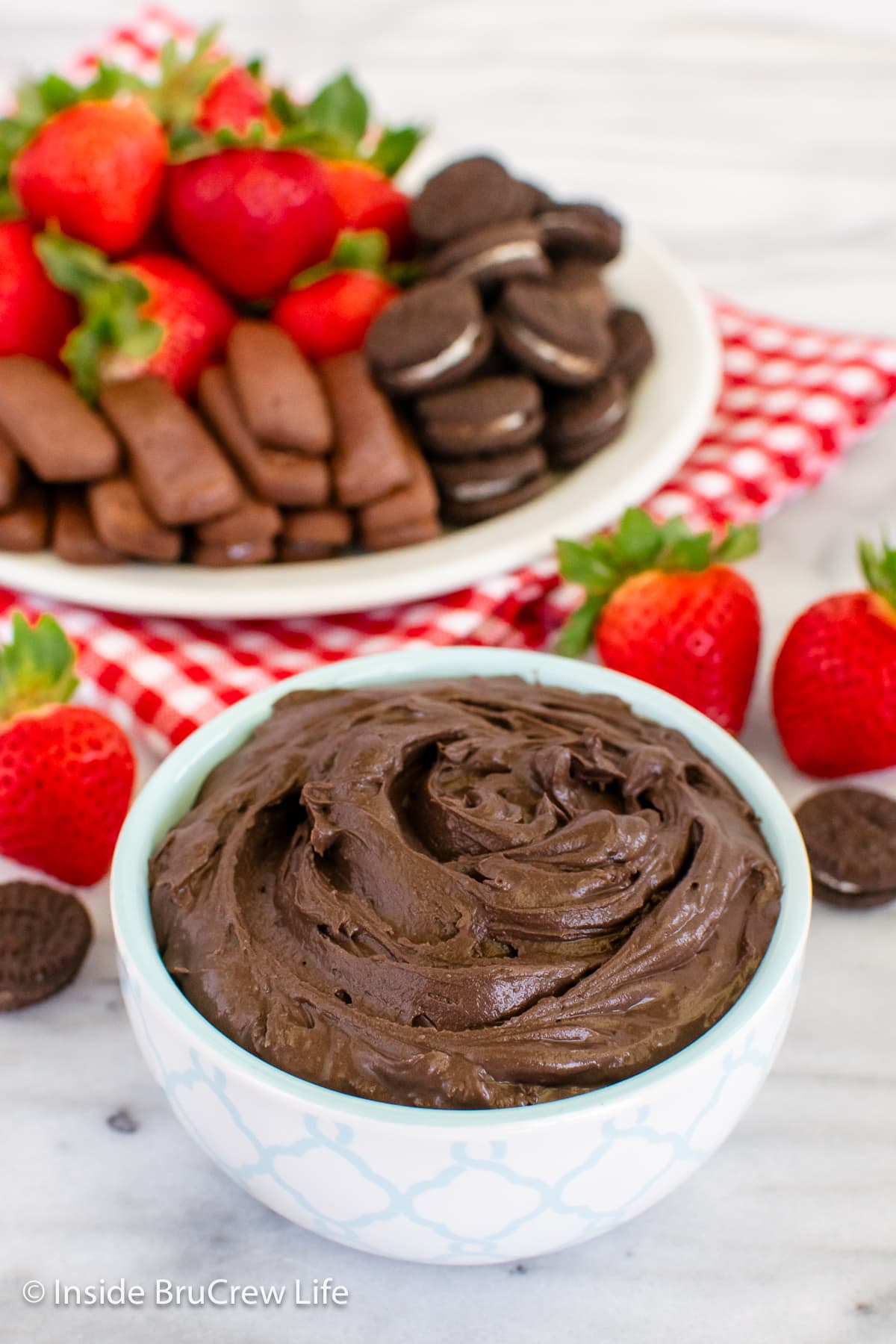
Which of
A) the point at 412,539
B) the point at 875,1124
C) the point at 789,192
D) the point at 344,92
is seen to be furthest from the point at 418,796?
the point at 789,192

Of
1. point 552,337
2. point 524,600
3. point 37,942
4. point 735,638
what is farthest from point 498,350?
point 37,942

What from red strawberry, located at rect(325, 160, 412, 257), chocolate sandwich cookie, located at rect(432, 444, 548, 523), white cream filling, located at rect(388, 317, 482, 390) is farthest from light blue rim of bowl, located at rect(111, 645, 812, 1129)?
red strawberry, located at rect(325, 160, 412, 257)

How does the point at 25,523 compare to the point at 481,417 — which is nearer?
the point at 25,523

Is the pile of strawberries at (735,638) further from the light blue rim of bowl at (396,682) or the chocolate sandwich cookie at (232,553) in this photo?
the chocolate sandwich cookie at (232,553)

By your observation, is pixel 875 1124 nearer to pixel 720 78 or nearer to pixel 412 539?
pixel 412 539

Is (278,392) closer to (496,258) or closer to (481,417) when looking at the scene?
(481,417)

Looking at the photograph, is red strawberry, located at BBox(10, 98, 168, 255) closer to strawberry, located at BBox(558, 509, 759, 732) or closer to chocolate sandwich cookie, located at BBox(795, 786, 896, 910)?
strawberry, located at BBox(558, 509, 759, 732)
